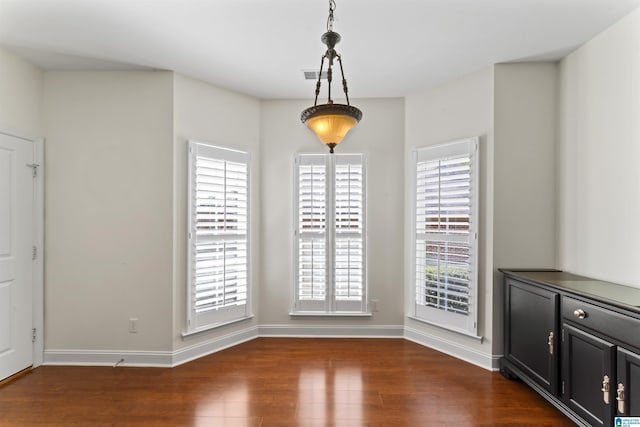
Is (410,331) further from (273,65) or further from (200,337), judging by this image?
(273,65)

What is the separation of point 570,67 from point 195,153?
12.1ft

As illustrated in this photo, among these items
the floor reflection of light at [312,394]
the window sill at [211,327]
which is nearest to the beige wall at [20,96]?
the window sill at [211,327]

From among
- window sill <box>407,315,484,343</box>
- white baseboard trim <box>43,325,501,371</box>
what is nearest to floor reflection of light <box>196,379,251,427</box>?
white baseboard trim <box>43,325,501,371</box>

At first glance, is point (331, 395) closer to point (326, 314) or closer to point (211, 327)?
point (326, 314)

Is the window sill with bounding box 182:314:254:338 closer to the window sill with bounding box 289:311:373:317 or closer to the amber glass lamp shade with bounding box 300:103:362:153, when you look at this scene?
the window sill with bounding box 289:311:373:317

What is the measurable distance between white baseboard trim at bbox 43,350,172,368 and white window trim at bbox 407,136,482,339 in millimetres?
2730

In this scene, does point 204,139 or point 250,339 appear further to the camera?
point 250,339

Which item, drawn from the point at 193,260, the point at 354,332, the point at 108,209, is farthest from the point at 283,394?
the point at 108,209

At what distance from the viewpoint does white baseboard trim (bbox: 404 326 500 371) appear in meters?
3.09

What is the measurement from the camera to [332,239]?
12.7 ft

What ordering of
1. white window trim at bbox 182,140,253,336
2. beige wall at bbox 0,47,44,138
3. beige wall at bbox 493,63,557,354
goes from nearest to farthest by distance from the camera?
beige wall at bbox 0,47,44,138 → beige wall at bbox 493,63,557,354 → white window trim at bbox 182,140,253,336

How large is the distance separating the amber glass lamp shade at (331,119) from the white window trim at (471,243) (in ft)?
6.13

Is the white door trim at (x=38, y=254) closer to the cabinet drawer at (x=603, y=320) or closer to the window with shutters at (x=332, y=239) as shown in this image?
the window with shutters at (x=332, y=239)

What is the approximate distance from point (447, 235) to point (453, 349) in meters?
1.21
